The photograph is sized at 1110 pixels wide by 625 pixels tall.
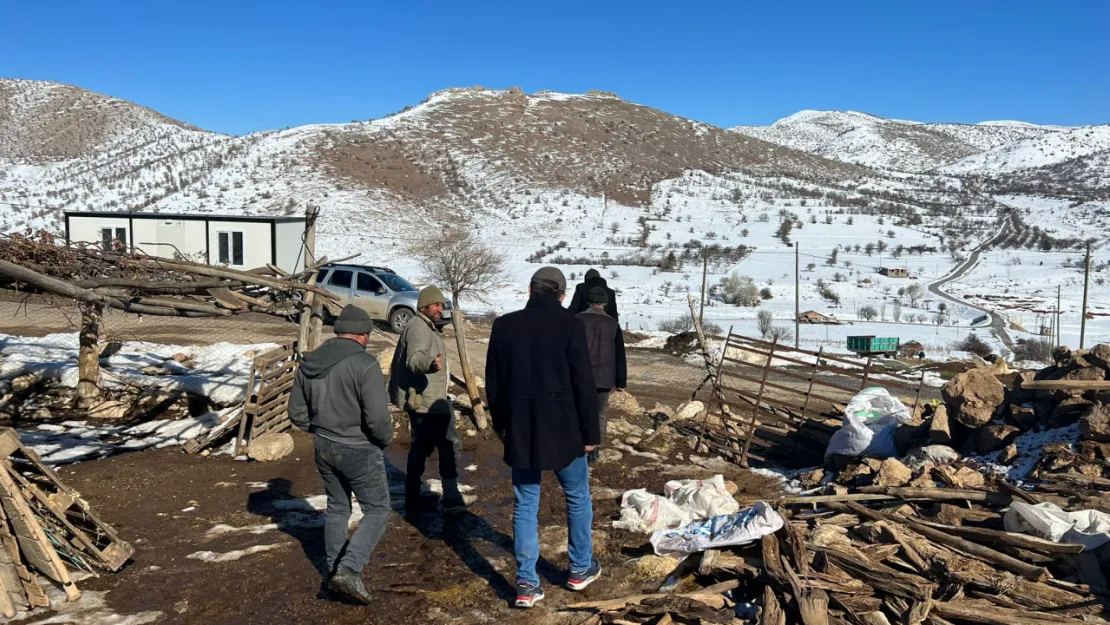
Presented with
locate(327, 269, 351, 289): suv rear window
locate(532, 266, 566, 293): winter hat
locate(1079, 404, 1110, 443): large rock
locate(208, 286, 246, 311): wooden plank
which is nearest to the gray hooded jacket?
locate(532, 266, 566, 293): winter hat

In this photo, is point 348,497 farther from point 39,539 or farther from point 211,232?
point 211,232

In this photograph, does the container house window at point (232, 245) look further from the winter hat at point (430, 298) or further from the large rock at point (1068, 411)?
the large rock at point (1068, 411)

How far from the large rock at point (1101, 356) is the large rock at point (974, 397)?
708 millimetres

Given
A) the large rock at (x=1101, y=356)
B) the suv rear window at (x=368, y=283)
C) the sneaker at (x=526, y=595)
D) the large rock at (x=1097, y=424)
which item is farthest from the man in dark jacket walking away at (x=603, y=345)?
the suv rear window at (x=368, y=283)

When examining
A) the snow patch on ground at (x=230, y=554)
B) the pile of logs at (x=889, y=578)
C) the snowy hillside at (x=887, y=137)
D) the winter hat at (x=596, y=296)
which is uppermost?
the snowy hillside at (x=887, y=137)

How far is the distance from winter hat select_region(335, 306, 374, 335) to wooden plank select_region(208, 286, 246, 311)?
3003 millimetres

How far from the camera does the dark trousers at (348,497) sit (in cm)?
427

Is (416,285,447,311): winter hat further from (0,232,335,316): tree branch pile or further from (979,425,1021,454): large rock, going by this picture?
(979,425,1021,454): large rock

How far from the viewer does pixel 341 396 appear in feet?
13.8

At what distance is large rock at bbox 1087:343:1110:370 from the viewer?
21.2 feet

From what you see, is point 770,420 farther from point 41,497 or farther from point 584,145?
point 584,145

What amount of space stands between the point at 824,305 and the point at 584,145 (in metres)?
36.8

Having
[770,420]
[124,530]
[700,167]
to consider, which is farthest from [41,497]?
[700,167]

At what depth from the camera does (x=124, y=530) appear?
5.43 m
